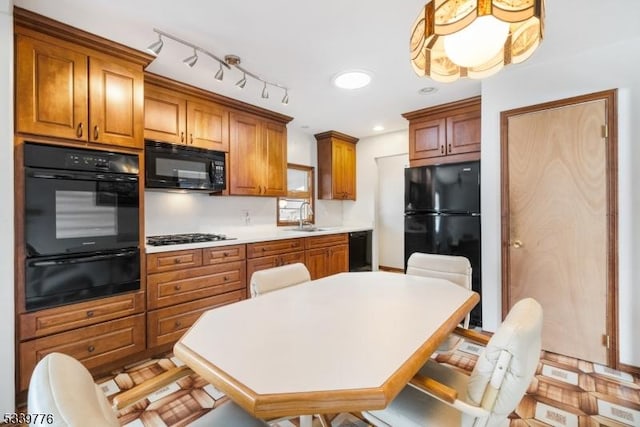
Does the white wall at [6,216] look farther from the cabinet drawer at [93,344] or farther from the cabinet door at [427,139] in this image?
the cabinet door at [427,139]

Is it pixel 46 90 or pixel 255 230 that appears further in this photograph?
pixel 255 230

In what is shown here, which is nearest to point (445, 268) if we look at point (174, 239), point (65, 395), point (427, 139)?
point (427, 139)

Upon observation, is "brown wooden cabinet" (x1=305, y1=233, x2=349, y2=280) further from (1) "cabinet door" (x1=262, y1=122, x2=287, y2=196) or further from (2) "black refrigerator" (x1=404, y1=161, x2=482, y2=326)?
(2) "black refrigerator" (x1=404, y1=161, x2=482, y2=326)

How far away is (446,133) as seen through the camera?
335 cm

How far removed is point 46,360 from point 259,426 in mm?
674

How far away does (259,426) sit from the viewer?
102 centimetres

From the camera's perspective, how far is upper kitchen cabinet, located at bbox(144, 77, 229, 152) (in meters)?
2.58

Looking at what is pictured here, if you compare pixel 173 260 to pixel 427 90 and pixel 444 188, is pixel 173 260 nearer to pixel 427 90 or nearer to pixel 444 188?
pixel 444 188

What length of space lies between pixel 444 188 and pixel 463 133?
2.21ft

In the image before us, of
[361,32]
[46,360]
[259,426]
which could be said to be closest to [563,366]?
[259,426]

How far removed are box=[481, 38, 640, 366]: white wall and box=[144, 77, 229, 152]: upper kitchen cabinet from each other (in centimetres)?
262

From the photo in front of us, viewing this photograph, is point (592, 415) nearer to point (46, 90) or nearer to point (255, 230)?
point (255, 230)

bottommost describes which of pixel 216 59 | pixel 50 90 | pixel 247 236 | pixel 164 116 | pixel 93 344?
pixel 93 344

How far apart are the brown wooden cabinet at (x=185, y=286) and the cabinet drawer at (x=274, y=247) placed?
157mm
